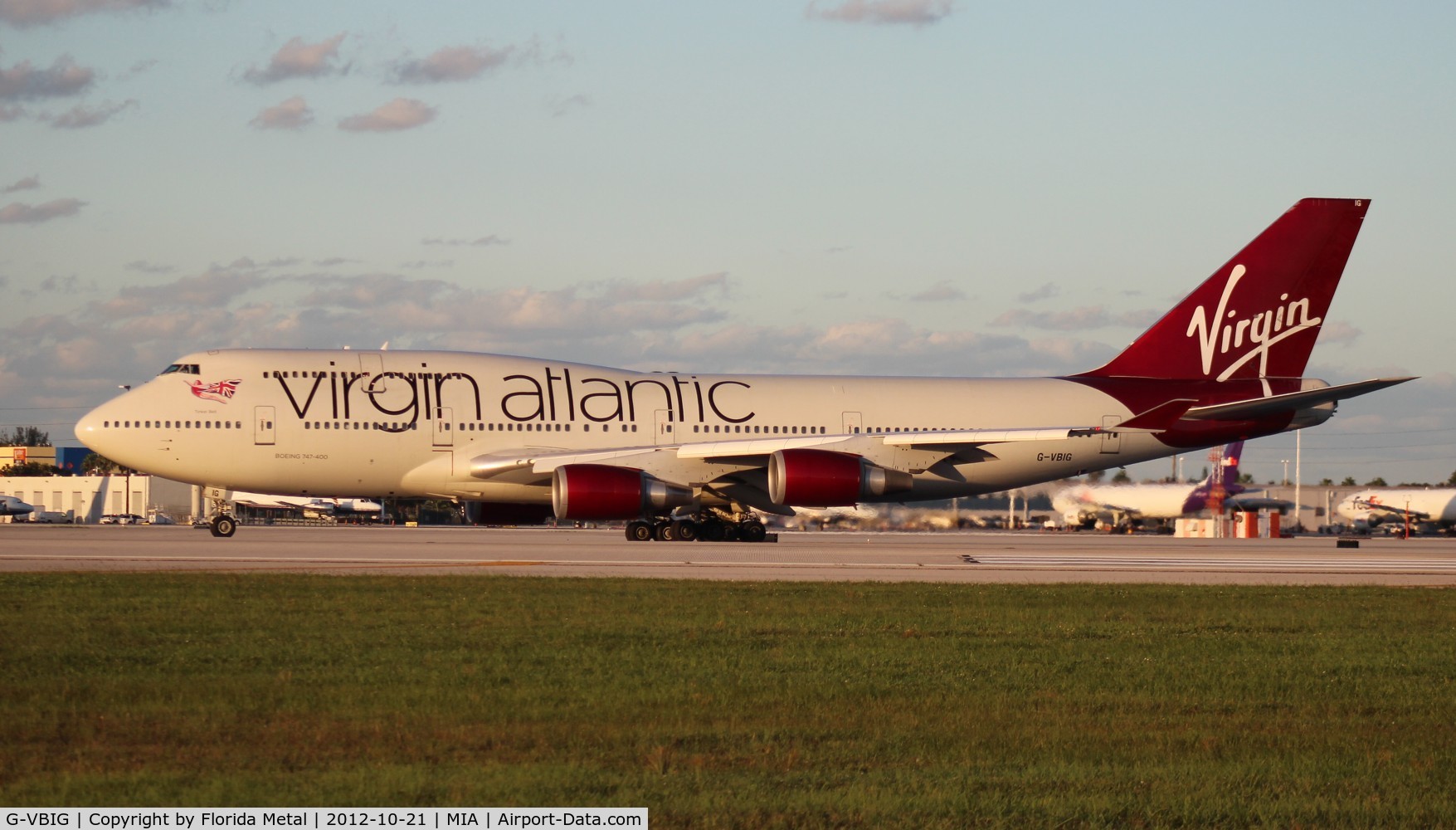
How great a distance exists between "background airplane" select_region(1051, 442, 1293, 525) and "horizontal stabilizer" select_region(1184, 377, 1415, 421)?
37.6 meters

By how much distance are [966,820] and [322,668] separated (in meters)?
5.88

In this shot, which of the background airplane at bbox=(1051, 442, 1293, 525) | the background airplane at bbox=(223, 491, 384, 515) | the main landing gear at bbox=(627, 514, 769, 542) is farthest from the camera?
the background airplane at bbox=(223, 491, 384, 515)

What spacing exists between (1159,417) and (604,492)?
14.3 metres

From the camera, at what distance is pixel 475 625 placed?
1420cm

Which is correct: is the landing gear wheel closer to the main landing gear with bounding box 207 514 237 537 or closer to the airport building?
the main landing gear with bounding box 207 514 237 537

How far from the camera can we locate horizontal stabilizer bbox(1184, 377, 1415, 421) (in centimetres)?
3416

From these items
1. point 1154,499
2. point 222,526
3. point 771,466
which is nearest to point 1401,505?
point 1154,499

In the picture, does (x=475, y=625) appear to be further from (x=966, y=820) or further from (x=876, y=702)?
(x=966, y=820)

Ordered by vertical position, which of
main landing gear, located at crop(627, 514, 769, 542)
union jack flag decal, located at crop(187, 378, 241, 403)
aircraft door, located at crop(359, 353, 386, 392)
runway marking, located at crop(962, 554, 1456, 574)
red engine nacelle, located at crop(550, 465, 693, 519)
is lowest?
runway marking, located at crop(962, 554, 1456, 574)

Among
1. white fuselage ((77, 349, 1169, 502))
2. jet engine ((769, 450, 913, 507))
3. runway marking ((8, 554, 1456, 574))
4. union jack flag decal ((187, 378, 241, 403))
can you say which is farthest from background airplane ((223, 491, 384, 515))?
runway marking ((8, 554, 1456, 574))

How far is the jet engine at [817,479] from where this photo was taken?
33562 millimetres

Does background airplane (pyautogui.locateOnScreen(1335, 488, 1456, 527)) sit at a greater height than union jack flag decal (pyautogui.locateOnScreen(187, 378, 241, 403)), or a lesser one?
lesser

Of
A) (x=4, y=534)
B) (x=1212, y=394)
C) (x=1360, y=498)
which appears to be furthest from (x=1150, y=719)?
(x=1360, y=498)

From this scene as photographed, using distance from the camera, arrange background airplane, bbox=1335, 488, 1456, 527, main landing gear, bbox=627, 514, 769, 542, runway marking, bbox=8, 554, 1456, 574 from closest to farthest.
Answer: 1. runway marking, bbox=8, 554, 1456, 574
2. main landing gear, bbox=627, 514, 769, 542
3. background airplane, bbox=1335, 488, 1456, 527
